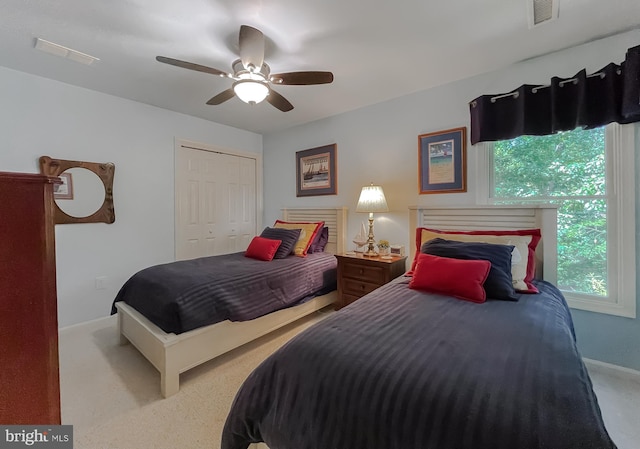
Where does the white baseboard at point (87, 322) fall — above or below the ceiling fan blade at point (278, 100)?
below

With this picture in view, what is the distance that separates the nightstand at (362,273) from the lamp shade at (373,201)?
508 millimetres

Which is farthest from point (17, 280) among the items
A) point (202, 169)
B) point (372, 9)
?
point (202, 169)

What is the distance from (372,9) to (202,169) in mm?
2896

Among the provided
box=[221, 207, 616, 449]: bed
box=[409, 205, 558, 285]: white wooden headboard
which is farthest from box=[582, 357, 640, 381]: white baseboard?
box=[221, 207, 616, 449]: bed

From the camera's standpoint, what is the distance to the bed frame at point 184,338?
1739 millimetres

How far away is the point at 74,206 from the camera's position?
9.05 ft

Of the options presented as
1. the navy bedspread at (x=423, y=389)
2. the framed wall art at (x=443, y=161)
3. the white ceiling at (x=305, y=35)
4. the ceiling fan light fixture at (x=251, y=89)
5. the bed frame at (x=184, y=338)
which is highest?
the white ceiling at (x=305, y=35)

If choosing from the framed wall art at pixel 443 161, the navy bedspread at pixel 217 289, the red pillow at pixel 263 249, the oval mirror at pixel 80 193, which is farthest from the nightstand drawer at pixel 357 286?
the oval mirror at pixel 80 193

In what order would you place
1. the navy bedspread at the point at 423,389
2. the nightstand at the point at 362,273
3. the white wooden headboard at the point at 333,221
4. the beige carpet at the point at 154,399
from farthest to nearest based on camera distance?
the white wooden headboard at the point at 333,221 → the nightstand at the point at 362,273 → the beige carpet at the point at 154,399 → the navy bedspread at the point at 423,389

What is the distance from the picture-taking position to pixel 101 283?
2930mm

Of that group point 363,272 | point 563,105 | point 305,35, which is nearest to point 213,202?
point 363,272

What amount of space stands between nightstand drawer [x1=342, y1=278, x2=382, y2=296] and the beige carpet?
0.96 m

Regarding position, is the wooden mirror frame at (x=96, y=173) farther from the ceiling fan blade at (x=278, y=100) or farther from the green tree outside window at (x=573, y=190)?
the green tree outside window at (x=573, y=190)

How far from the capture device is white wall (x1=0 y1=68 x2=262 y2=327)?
8.14ft
